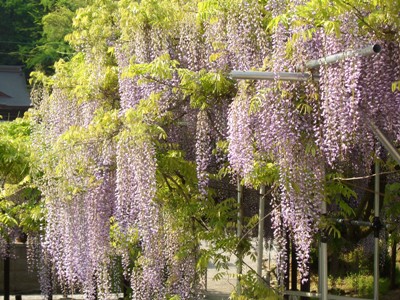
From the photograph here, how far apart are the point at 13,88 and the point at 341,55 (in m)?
23.4

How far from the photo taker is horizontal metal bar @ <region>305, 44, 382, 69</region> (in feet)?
14.3

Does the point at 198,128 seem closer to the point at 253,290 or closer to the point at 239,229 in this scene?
the point at 239,229

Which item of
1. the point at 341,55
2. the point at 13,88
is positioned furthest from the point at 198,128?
the point at 13,88

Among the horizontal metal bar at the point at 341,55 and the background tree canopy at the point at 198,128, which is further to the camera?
the background tree canopy at the point at 198,128

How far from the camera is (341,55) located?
15.1 feet

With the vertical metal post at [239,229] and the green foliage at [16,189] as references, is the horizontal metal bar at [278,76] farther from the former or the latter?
the green foliage at [16,189]

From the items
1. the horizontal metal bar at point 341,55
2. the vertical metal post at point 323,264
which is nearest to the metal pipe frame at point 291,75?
the horizontal metal bar at point 341,55

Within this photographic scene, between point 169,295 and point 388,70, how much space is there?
298cm

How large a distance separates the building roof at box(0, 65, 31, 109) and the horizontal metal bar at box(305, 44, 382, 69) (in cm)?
2245

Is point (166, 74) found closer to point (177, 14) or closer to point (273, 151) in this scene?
point (177, 14)

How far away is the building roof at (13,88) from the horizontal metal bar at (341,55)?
22445mm

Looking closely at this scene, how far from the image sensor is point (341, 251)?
10.5 meters

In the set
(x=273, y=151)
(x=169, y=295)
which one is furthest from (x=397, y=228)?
(x=273, y=151)

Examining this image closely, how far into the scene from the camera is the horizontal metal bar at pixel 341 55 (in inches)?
171
